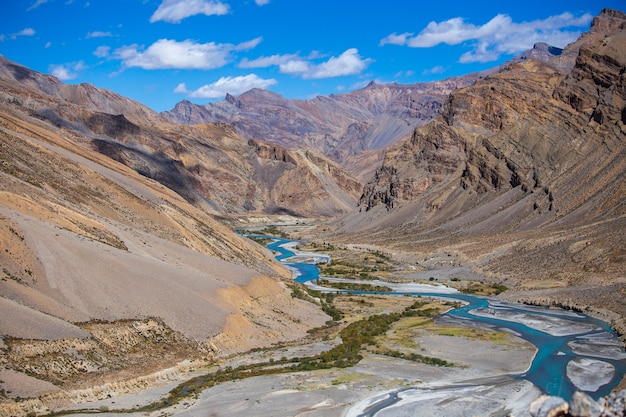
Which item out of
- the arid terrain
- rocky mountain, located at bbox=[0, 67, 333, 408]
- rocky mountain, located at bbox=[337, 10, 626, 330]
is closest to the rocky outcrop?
the arid terrain

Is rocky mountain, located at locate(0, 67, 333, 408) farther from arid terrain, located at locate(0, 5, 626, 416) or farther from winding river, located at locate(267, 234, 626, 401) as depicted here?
winding river, located at locate(267, 234, 626, 401)

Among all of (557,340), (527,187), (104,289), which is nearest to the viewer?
(104,289)

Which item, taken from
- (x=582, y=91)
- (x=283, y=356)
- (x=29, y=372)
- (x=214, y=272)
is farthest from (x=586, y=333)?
(x=582, y=91)

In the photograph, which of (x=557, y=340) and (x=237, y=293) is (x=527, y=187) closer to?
(x=557, y=340)

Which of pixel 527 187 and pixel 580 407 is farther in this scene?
pixel 527 187

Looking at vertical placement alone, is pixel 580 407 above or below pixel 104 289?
below

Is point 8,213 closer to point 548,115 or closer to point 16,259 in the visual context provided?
point 16,259

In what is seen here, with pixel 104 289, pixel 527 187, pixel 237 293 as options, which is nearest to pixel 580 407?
pixel 104 289
